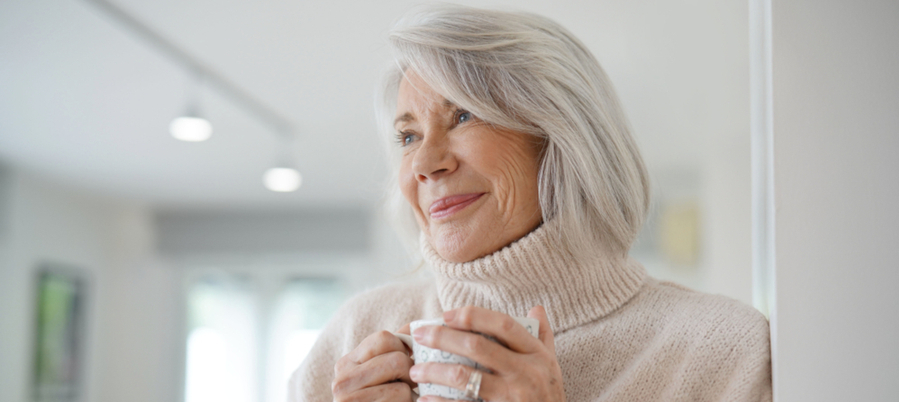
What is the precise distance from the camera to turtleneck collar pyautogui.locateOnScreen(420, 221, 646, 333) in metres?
0.73

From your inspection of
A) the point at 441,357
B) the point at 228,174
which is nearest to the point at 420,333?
the point at 441,357

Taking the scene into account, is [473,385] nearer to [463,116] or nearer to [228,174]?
[463,116]

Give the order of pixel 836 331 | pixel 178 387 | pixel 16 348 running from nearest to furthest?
1. pixel 836 331
2. pixel 16 348
3. pixel 178 387

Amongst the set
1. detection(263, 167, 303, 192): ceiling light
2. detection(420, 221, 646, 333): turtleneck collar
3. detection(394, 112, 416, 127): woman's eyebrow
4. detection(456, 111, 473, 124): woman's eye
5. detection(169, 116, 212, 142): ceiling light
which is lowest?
detection(420, 221, 646, 333): turtleneck collar

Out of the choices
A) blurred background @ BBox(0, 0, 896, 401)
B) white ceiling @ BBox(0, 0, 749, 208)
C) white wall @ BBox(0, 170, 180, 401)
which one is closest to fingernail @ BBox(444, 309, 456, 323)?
blurred background @ BBox(0, 0, 896, 401)

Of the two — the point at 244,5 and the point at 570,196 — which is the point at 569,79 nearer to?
the point at 570,196

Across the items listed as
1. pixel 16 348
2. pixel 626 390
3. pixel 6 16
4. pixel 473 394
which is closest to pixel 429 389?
pixel 473 394

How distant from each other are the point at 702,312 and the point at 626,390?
118 millimetres

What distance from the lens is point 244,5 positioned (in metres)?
2.49

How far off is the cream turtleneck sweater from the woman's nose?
3.8 inches

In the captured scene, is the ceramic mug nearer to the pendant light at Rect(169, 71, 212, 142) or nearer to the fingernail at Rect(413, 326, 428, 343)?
the fingernail at Rect(413, 326, 428, 343)

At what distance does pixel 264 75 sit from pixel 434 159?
266 centimetres

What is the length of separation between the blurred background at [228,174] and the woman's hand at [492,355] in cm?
44

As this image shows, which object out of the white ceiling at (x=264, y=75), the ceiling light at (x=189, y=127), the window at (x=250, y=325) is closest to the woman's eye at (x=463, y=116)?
the white ceiling at (x=264, y=75)
